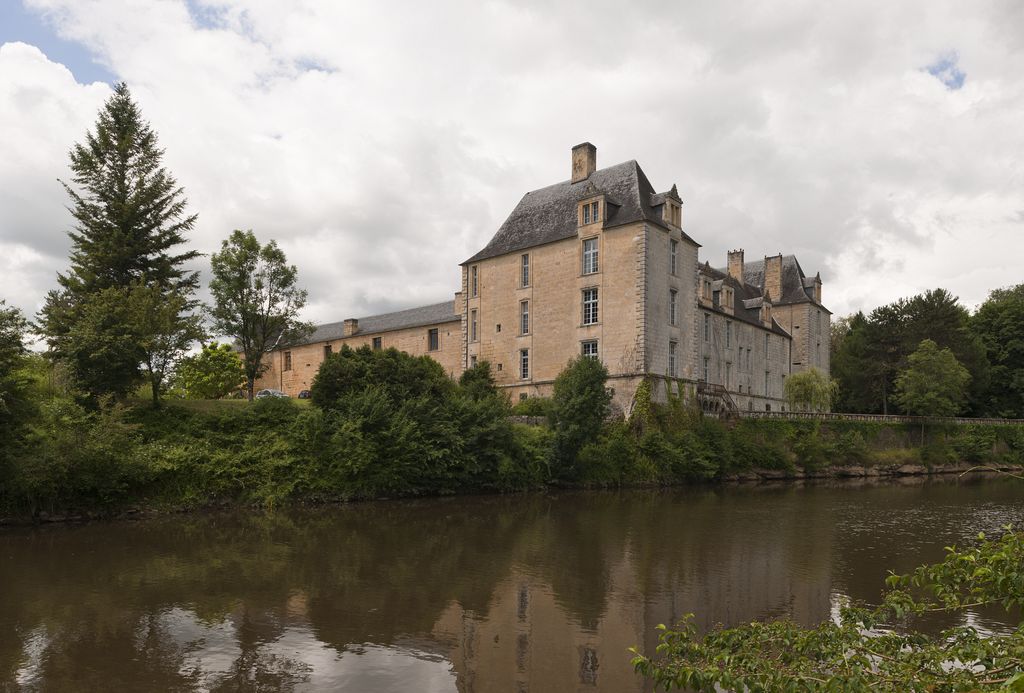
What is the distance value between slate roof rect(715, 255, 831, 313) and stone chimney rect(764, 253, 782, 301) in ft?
0.81

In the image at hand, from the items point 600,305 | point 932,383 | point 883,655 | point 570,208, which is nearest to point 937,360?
point 932,383

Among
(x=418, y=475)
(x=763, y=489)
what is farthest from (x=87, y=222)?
(x=763, y=489)

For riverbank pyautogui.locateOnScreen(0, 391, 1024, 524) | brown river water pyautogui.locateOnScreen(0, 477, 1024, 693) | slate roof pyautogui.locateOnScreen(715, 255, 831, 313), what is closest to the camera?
brown river water pyautogui.locateOnScreen(0, 477, 1024, 693)

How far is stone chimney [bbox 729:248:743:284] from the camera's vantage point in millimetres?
58938

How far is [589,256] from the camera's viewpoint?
39625 millimetres

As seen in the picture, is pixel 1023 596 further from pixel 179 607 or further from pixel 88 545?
pixel 88 545

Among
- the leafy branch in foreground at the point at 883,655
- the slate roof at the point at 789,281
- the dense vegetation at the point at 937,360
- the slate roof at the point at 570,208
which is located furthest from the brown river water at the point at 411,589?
the slate roof at the point at 789,281

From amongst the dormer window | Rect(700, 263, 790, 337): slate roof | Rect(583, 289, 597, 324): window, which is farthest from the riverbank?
the dormer window

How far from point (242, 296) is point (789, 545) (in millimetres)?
26159

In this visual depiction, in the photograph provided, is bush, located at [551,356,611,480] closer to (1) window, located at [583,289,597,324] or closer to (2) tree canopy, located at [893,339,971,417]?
(1) window, located at [583,289,597,324]

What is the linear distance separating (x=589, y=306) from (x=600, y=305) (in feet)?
2.60

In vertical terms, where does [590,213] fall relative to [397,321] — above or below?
above

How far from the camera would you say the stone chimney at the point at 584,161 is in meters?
42.6

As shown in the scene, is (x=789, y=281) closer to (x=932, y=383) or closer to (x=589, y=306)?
(x=932, y=383)
